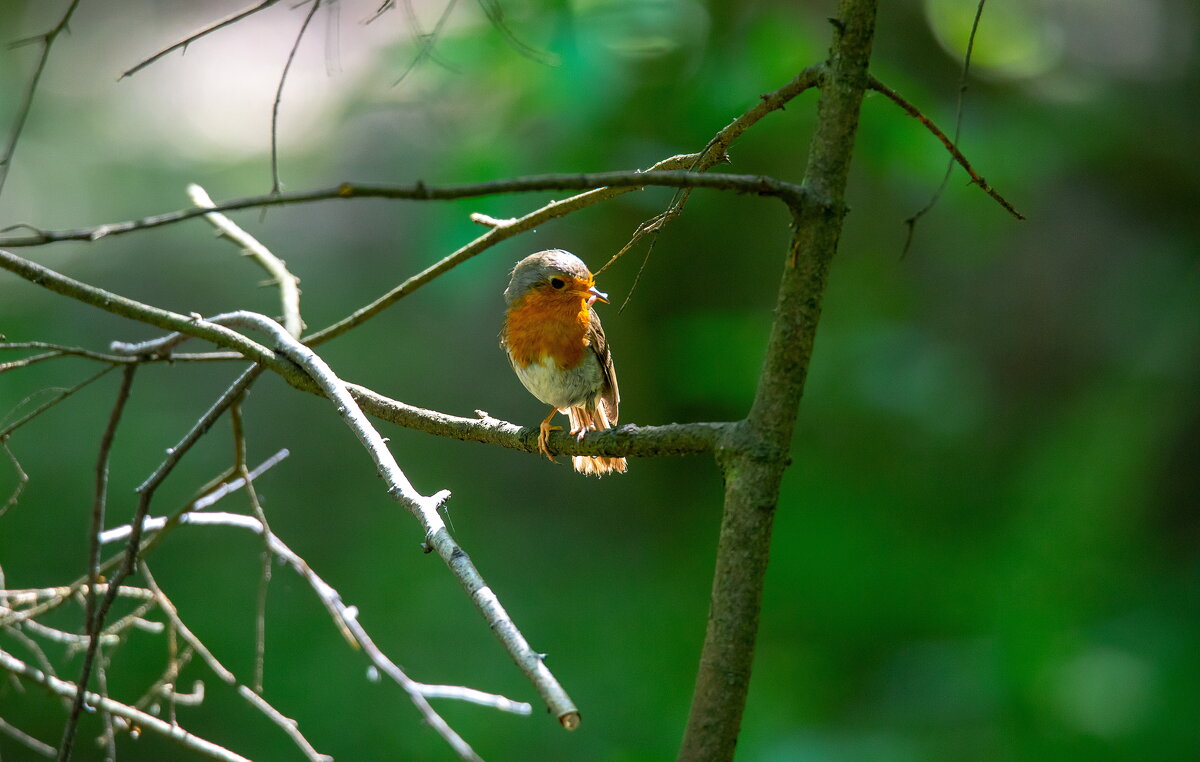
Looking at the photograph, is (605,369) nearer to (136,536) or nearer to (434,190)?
(136,536)

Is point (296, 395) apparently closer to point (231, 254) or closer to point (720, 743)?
point (231, 254)

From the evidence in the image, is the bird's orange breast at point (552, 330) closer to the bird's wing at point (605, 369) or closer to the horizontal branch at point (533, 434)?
the bird's wing at point (605, 369)

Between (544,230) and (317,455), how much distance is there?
312 centimetres

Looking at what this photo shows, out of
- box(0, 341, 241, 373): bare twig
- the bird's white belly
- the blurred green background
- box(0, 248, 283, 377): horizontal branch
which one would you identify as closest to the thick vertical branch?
box(0, 248, 283, 377): horizontal branch

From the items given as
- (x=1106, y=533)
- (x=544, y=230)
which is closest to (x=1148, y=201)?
(x=1106, y=533)

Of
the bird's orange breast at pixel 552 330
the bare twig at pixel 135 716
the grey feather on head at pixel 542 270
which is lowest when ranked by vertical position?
the bare twig at pixel 135 716

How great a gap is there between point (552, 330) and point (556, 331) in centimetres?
2

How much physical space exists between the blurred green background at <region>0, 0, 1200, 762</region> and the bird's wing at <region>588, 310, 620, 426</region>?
1224 millimetres

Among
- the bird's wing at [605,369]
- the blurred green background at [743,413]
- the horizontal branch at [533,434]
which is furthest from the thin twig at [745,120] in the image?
the blurred green background at [743,413]

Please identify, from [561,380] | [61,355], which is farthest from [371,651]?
[561,380]

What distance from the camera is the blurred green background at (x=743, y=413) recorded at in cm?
490

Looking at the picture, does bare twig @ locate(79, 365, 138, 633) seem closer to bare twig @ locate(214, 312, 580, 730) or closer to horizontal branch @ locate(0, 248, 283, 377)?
horizontal branch @ locate(0, 248, 283, 377)

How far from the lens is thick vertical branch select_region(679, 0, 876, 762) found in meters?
1.36

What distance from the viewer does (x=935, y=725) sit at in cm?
478
